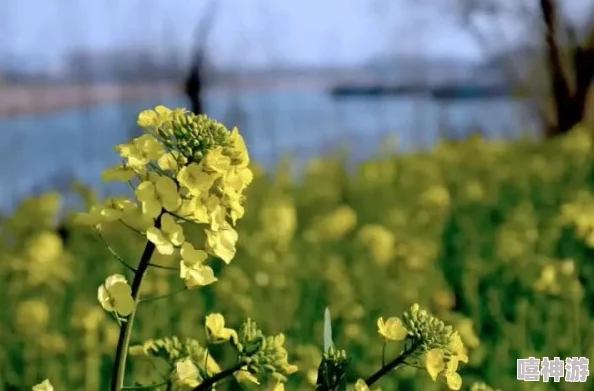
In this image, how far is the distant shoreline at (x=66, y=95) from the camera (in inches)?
123

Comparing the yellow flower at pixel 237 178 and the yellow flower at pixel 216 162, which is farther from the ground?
the yellow flower at pixel 216 162

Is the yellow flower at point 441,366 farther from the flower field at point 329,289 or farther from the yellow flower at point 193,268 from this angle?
the flower field at point 329,289

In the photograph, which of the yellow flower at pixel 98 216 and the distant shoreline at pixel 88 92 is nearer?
the yellow flower at pixel 98 216

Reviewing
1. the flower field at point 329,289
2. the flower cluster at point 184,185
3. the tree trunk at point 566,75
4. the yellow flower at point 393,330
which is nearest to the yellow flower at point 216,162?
the flower cluster at point 184,185

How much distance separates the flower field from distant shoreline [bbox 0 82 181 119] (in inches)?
39.0

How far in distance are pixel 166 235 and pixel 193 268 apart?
23 mm

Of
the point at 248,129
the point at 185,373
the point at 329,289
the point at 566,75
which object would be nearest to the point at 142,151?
the point at 185,373

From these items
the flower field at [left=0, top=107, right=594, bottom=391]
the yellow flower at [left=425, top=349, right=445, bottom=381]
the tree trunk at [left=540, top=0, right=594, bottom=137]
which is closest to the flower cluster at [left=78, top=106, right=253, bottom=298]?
the yellow flower at [left=425, top=349, right=445, bottom=381]

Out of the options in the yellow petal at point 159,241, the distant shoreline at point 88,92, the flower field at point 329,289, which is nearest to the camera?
the yellow petal at point 159,241

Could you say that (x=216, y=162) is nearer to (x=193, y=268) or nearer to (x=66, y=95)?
(x=193, y=268)

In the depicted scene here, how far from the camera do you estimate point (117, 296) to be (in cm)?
47

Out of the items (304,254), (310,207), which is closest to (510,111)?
(310,207)

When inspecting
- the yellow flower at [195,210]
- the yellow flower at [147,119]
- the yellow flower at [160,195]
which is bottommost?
the yellow flower at [195,210]

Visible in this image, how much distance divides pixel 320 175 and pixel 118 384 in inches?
91.2
